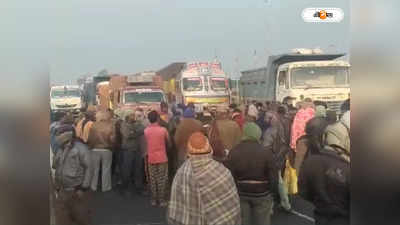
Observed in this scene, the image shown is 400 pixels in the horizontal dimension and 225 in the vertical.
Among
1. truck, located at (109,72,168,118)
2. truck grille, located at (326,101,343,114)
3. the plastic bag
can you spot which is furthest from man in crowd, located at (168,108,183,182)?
truck grille, located at (326,101,343,114)

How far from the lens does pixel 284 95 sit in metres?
3.47

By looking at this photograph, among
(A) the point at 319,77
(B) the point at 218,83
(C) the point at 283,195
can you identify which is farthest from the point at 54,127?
(A) the point at 319,77

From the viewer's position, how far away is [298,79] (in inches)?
137

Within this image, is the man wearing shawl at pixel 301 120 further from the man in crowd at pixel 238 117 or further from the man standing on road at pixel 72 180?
the man standing on road at pixel 72 180

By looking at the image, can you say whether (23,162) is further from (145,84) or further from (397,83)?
(397,83)

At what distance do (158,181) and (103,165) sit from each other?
33cm

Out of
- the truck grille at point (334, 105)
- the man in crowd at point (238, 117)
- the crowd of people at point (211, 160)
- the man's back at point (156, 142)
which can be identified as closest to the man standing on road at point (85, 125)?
the crowd of people at point (211, 160)

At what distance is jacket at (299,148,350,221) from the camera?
11.2ft

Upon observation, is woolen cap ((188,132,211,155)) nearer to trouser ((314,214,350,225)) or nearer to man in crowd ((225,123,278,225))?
man in crowd ((225,123,278,225))

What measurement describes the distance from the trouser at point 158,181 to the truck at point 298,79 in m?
0.65

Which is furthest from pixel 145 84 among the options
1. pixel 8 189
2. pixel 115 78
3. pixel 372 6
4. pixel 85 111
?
pixel 372 6

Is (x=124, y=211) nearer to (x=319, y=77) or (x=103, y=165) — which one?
(x=103, y=165)
